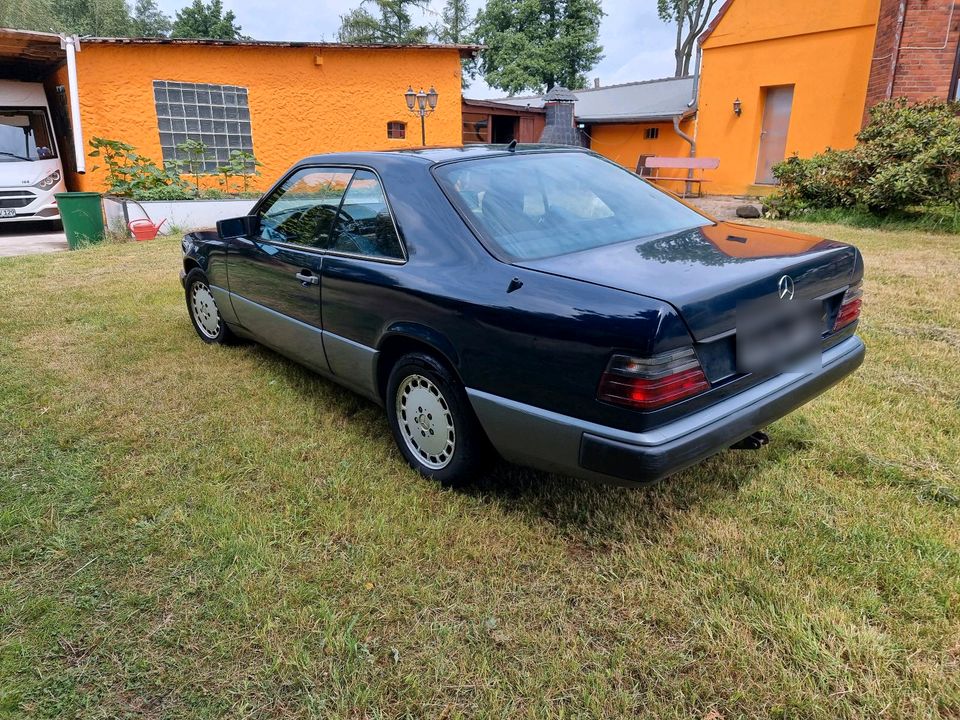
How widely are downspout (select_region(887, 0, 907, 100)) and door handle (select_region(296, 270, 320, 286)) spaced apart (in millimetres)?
14221

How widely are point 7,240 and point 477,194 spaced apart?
1268cm

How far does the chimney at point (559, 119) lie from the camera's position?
21125mm

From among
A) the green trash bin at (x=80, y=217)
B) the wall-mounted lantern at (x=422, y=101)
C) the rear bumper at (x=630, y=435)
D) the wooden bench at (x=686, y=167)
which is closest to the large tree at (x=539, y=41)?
the wooden bench at (x=686, y=167)

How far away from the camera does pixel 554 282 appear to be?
7.86ft

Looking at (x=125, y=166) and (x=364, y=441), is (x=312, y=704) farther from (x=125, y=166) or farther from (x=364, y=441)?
(x=125, y=166)

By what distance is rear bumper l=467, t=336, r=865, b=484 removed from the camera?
2205 mm

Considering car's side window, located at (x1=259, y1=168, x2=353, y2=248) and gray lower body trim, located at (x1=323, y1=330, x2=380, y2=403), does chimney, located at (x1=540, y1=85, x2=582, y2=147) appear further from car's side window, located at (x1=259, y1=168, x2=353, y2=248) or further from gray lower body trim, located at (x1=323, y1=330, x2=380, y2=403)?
gray lower body trim, located at (x1=323, y1=330, x2=380, y2=403)

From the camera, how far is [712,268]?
2457 millimetres

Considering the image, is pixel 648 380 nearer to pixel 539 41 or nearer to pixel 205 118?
pixel 205 118

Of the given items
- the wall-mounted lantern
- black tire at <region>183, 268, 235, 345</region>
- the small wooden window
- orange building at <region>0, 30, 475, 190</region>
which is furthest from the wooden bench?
black tire at <region>183, 268, 235, 345</region>

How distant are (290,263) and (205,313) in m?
1.85

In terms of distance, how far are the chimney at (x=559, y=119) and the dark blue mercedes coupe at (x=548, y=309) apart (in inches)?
730

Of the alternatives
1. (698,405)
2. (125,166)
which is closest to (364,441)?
(698,405)

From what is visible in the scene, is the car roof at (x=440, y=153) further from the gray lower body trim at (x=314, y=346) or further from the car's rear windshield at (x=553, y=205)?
the gray lower body trim at (x=314, y=346)
